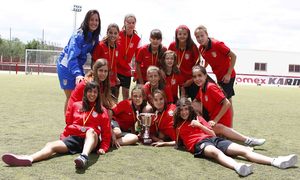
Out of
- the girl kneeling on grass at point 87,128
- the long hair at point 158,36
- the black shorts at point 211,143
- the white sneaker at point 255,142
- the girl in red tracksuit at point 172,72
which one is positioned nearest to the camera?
the girl kneeling on grass at point 87,128

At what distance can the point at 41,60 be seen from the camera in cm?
3944

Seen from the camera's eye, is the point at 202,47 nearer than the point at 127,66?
Yes

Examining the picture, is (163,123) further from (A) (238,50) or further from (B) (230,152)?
(A) (238,50)

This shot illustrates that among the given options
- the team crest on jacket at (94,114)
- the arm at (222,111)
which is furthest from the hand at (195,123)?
the team crest on jacket at (94,114)

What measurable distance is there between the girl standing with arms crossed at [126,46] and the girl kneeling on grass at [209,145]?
2.00m

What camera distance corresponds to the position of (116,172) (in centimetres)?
421

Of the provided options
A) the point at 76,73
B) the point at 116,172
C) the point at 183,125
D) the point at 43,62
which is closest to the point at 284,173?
the point at 183,125

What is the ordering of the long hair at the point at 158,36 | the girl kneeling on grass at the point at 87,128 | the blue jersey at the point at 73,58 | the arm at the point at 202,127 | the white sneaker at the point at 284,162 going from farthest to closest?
1. the long hair at the point at 158,36
2. the blue jersey at the point at 73,58
3. the arm at the point at 202,127
4. the girl kneeling on grass at the point at 87,128
5. the white sneaker at the point at 284,162

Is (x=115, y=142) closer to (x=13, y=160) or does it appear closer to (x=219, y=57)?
(x=13, y=160)

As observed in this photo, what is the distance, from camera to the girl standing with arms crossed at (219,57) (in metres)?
6.26

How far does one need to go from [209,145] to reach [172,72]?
190 centimetres

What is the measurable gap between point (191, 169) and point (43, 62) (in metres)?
37.1

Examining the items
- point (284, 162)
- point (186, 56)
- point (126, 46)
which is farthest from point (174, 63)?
point (284, 162)

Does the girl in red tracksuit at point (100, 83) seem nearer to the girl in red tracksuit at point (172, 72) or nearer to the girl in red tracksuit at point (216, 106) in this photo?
the girl in red tracksuit at point (172, 72)
